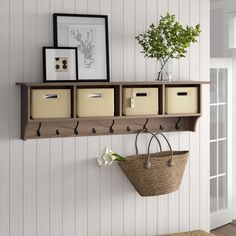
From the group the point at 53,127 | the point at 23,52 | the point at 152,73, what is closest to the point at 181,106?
the point at 152,73

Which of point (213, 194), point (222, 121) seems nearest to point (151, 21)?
point (222, 121)

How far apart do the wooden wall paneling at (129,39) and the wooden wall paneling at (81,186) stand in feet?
1.73

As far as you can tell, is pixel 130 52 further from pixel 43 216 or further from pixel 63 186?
pixel 43 216

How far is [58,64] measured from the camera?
10.2 feet

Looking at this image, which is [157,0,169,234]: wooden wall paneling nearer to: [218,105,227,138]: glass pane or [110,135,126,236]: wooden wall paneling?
[110,135,126,236]: wooden wall paneling

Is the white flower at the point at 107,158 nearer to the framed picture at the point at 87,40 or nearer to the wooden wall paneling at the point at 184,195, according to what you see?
the framed picture at the point at 87,40

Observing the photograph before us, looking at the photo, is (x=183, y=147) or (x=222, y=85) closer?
(x=183, y=147)

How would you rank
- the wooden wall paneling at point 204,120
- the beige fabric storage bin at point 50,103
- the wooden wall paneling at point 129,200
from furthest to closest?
the wooden wall paneling at point 204,120 < the wooden wall paneling at point 129,200 < the beige fabric storage bin at point 50,103

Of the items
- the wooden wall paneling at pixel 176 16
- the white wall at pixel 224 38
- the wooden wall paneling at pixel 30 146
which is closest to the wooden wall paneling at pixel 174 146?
the wooden wall paneling at pixel 176 16

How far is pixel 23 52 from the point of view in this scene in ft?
10.2

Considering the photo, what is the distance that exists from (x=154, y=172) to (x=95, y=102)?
0.59 meters

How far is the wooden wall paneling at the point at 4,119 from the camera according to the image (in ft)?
9.97

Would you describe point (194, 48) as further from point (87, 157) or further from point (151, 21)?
point (87, 157)

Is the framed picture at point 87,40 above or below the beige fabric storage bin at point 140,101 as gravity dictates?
above
